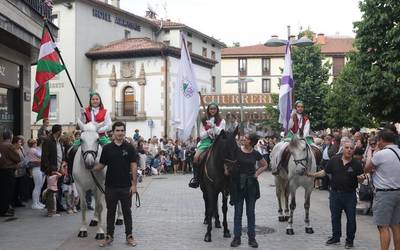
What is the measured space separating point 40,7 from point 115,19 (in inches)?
1160

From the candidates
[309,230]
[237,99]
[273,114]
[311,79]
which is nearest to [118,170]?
[309,230]

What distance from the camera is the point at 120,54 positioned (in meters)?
43.2

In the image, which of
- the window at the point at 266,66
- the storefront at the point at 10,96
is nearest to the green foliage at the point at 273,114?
the storefront at the point at 10,96

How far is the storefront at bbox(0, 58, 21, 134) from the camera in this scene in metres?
17.2

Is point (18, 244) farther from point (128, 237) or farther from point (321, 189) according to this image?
point (321, 189)

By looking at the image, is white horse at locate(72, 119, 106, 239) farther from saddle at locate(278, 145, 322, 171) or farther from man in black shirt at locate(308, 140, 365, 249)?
man in black shirt at locate(308, 140, 365, 249)

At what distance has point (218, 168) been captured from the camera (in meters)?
10.2

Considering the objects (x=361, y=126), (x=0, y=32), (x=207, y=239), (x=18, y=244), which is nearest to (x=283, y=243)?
(x=207, y=239)

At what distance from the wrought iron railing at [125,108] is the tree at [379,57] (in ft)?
88.8

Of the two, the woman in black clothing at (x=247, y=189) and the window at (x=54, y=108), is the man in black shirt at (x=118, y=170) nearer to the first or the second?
the woman in black clothing at (x=247, y=189)

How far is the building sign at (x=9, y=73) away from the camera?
16.8 m

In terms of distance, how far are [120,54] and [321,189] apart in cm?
2667

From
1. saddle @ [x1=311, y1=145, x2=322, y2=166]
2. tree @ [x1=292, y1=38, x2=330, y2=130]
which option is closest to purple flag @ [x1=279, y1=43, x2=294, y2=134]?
saddle @ [x1=311, y1=145, x2=322, y2=166]

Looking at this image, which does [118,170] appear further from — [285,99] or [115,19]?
[115,19]
